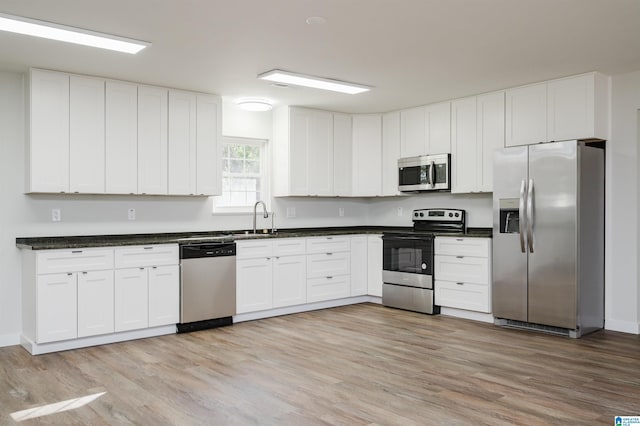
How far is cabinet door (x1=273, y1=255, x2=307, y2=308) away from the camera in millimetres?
6055

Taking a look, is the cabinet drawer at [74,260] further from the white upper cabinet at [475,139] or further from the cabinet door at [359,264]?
the white upper cabinet at [475,139]

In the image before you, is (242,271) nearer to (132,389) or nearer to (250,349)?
(250,349)

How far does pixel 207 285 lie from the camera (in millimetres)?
5445

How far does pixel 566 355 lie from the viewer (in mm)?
4359

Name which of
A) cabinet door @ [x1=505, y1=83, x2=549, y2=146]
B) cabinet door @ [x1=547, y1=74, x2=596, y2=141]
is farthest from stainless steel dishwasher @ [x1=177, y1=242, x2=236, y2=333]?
cabinet door @ [x1=547, y1=74, x2=596, y2=141]

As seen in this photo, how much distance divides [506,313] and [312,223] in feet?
9.39

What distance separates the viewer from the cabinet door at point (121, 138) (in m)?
5.12

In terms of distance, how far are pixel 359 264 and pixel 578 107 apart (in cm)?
319

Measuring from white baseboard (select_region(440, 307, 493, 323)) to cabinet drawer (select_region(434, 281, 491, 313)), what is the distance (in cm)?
8

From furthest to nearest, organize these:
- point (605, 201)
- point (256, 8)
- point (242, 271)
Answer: point (242, 271) < point (605, 201) < point (256, 8)

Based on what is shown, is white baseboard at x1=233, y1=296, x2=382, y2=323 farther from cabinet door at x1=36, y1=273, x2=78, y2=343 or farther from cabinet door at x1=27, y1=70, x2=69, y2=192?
cabinet door at x1=27, y1=70, x2=69, y2=192

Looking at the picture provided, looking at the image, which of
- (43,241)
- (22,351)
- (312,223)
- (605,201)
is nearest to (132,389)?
(22,351)

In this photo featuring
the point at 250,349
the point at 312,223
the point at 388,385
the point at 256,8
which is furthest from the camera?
the point at 312,223

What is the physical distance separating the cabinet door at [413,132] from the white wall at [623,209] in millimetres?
2116
